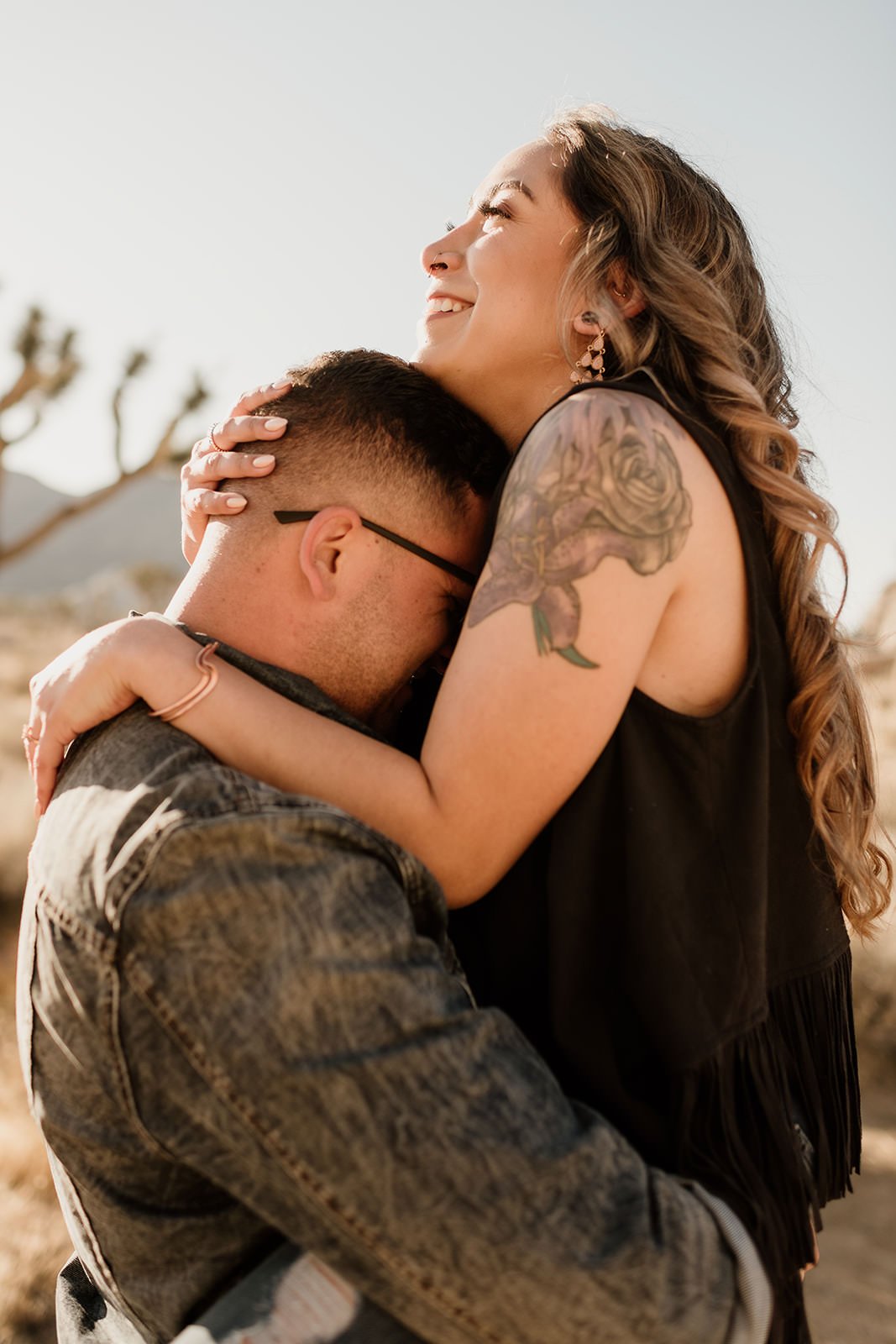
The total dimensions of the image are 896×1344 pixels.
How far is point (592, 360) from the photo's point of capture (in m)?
2.44

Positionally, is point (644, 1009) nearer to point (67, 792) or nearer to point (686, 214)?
point (67, 792)

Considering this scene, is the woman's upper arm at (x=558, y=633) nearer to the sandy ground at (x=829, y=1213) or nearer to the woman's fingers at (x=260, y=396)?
the woman's fingers at (x=260, y=396)

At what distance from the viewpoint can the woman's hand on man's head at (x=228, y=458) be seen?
2305mm

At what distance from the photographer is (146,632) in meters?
2.00

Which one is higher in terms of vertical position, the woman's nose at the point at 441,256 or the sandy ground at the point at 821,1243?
the woman's nose at the point at 441,256

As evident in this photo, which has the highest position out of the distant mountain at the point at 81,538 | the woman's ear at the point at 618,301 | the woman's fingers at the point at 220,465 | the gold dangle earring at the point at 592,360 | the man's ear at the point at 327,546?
the woman's ear at the point at 618,301

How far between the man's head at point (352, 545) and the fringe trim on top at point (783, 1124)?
101 centimetres

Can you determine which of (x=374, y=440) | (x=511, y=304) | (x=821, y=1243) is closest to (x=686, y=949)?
(x=374, y=440)

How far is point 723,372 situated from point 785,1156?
148 centimetres

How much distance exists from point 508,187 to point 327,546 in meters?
1.04

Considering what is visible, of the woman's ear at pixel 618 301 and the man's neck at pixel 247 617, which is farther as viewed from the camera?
the woman's ear at pixel 618 301

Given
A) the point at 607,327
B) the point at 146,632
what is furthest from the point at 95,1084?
the point at 607,327

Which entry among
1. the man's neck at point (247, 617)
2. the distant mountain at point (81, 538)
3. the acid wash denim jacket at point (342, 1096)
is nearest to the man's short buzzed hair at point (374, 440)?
the man's neck at point (247, 617)

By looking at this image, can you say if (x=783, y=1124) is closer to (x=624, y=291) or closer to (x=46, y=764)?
(x=46, y=764)
